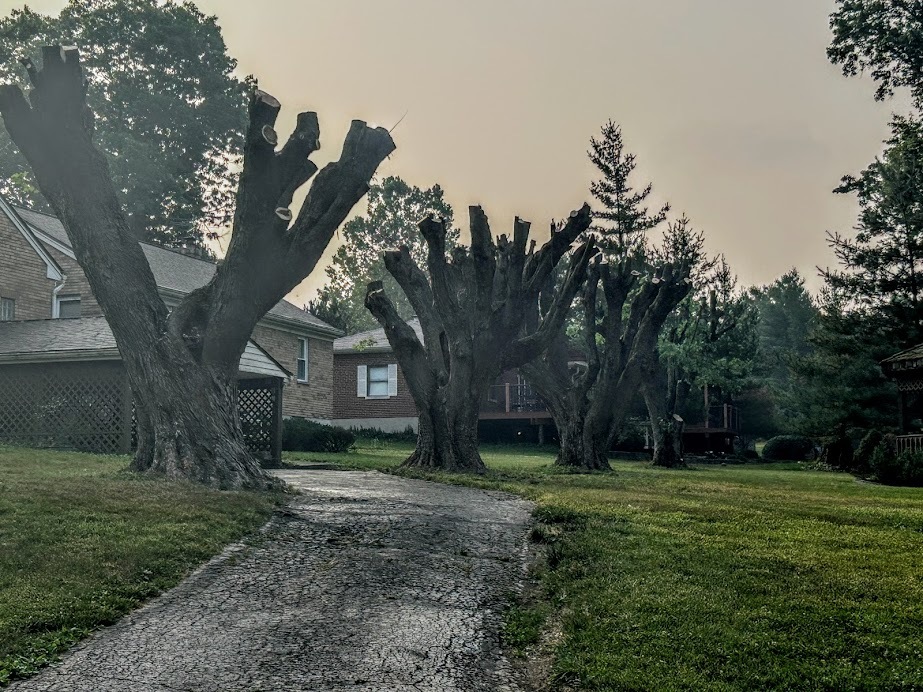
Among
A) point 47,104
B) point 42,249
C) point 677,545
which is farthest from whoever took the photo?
point 42,249

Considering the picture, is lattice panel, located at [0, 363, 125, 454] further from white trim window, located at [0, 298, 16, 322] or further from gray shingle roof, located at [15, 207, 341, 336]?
gray shingle roof, located at [15, 207, 341, 336]

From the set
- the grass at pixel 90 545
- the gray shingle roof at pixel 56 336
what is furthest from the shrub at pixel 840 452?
the grass at pixel 90 545

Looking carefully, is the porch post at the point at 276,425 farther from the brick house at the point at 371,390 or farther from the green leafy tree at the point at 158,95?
the green leafy tree at the point at 158,95

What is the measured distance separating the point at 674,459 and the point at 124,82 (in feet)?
123

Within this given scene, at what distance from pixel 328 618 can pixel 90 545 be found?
8.01ft

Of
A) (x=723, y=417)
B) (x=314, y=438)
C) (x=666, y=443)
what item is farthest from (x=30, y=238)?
(x=723, y=417)

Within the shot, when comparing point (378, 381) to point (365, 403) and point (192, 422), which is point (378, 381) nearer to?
point (365, 403)

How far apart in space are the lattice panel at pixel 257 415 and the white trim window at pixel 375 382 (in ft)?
55.0

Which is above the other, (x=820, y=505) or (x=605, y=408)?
(x=605, y=408)

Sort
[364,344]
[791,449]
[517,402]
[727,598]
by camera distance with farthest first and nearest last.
Answer: [517,402] → [791,449] → [364,344] → [727,598]

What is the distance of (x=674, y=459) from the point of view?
90.6 feet

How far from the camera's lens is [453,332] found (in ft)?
58.4

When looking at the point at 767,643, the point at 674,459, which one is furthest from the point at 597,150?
the point at 767,643

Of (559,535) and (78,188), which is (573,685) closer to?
(559,535)
